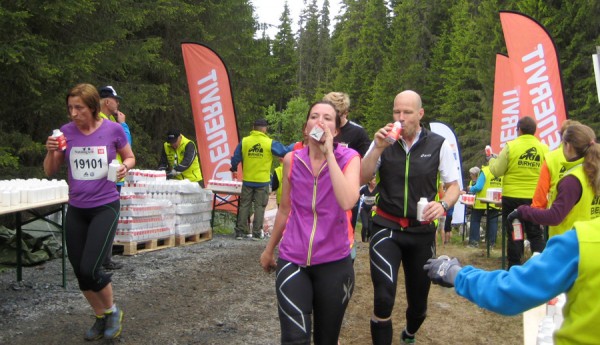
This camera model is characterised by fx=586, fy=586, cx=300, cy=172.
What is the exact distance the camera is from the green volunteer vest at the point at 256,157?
455 inches

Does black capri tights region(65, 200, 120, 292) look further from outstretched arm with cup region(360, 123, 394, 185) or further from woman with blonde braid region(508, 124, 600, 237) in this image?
woman with blonde braid region(508, 124, 600, 237)

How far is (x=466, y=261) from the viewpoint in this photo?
11.5 meters

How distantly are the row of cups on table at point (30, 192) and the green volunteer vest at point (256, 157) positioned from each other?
4986 mm

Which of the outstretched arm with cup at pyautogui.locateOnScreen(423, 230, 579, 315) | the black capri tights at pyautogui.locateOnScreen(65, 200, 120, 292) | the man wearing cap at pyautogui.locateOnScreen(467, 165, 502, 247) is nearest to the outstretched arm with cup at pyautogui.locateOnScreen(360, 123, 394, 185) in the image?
the outstretched arm with cup at pyautogui.locateOnScreen(423, 230, 579, 315)

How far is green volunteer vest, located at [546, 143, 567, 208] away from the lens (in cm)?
537

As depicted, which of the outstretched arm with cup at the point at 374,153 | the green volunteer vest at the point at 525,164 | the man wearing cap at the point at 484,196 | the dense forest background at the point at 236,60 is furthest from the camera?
the man wearing cap at the point at 484,196

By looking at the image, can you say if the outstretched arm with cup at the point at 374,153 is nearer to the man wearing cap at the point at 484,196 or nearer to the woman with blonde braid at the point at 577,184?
the woman with blonde braid at the point at 577,184

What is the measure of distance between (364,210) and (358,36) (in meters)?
56.8

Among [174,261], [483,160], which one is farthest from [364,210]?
[483,160]

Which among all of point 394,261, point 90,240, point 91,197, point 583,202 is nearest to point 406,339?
point 394,261

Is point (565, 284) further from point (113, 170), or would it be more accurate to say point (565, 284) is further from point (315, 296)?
point (113, 170)

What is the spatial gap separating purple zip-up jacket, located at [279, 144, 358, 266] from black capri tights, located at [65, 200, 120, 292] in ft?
6.10

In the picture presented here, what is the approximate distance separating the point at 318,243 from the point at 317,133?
0.66 meters

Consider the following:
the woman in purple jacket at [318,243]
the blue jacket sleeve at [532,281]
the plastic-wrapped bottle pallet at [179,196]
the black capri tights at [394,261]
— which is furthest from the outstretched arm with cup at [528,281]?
the plastic-wrapped bottle pallet at [179,196]
